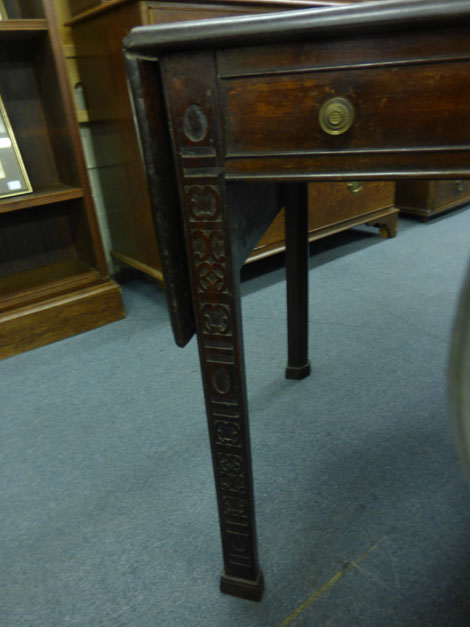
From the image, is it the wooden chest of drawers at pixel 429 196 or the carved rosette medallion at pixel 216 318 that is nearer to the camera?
the carved rosette medallion at pixel 216 318

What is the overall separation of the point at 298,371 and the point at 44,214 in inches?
44.6

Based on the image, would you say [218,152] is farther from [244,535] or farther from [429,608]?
[429,608]

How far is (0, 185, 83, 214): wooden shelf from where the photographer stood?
1415 millimetres

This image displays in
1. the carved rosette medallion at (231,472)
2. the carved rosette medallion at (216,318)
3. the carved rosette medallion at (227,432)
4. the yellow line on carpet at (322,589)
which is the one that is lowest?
the yellow line on carpet at (322,589)

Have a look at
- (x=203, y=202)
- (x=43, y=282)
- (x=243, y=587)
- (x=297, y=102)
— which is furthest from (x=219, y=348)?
(x=43, y=282)

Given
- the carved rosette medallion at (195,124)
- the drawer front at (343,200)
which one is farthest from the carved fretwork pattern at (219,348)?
the drawer front at (343,200)

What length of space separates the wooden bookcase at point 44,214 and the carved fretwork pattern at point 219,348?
41.2 inches

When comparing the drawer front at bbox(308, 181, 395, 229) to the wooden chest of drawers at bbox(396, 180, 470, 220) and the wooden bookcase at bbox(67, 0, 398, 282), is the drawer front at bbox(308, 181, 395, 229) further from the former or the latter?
the wooden chest of drawers at bbox(396, 180, 470, 220)

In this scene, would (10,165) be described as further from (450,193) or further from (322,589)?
(450,193)

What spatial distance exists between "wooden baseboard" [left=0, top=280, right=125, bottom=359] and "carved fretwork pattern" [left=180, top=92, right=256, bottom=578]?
3.41 ft

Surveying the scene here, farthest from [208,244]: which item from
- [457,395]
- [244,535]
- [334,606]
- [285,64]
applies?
[334,606]

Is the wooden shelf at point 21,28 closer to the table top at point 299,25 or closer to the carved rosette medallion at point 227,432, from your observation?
the table top at point 299,25

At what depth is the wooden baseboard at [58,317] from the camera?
149cm

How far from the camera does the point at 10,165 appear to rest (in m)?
1.54
